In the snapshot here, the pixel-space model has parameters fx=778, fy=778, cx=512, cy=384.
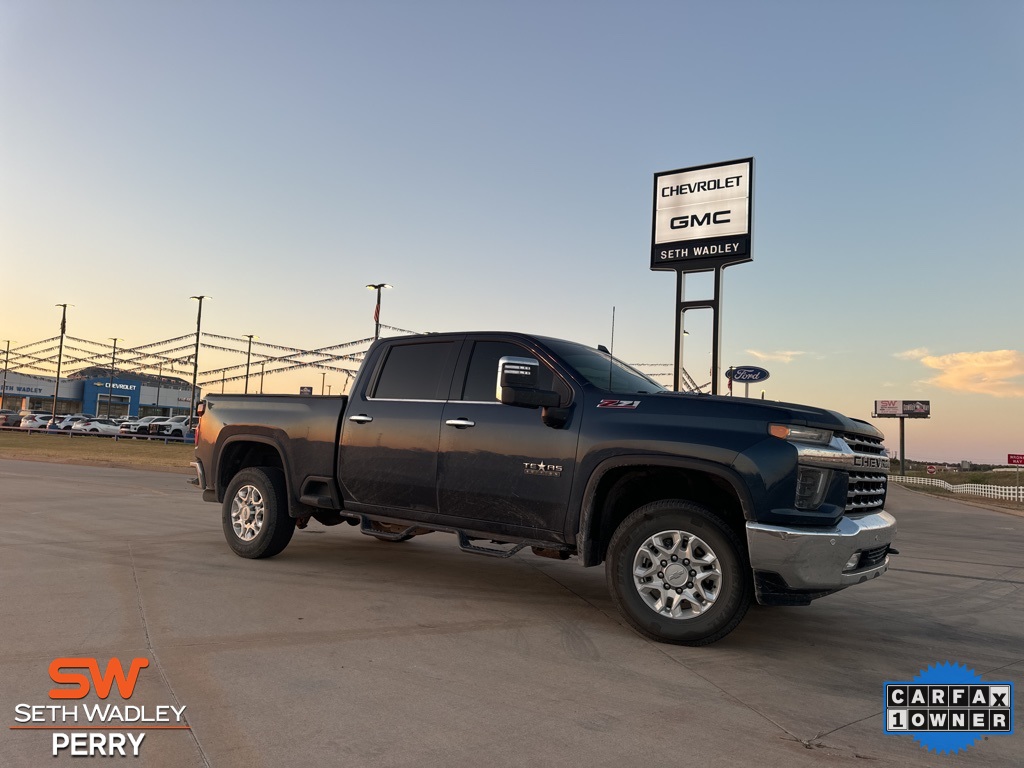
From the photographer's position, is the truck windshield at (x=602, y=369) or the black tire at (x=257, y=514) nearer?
the truck windshield at (x=602, y=369)

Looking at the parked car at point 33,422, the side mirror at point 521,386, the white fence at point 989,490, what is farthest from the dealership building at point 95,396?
the side mirror at point 521,386

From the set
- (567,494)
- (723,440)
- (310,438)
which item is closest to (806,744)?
(723,440)

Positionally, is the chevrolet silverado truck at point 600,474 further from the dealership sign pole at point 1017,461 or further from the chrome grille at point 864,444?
the dealership sign pole at point 1017,461

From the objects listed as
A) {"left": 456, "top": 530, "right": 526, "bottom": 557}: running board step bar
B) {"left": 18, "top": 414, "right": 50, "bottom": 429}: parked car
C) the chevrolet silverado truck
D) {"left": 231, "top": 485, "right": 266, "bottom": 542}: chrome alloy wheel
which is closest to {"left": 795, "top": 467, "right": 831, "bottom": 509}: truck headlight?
the chevrolet silverado truck

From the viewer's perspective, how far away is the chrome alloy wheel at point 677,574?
492cm

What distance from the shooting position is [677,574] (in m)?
4.98

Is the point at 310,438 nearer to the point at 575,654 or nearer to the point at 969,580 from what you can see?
the point at 575,654

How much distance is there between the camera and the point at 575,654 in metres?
4.71

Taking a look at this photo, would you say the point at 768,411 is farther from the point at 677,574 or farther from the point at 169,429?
the point at 169,429

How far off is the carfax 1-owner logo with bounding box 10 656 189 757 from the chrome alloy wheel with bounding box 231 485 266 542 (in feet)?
10.9

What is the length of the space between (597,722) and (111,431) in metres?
55.6

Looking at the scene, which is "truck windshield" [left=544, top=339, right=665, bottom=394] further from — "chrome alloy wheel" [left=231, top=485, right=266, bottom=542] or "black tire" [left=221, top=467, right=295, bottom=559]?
"chrome alloy wheel" [left=231, top=485, right=266, bottom=542]

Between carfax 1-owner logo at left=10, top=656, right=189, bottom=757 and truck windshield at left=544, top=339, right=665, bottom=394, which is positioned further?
truck windshield at left=544, top=339, right=665, bottom=394

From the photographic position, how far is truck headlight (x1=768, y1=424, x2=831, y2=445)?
15.7 feet
